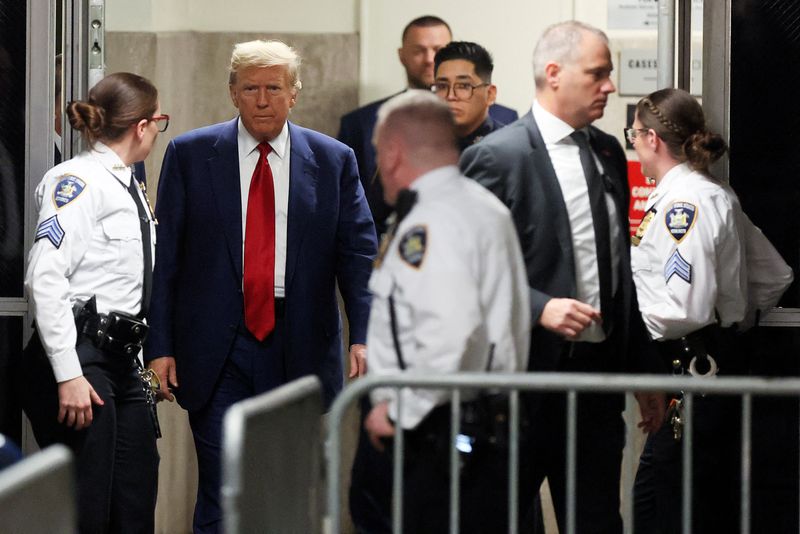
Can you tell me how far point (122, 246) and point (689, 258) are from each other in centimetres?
154

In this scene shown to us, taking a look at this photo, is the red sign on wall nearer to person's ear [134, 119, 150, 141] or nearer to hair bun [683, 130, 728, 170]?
hair bun [683, 130, 728, 170]

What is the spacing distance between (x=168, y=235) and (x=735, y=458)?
169 centimetres

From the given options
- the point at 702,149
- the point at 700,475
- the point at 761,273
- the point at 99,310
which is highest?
the point at 702,149

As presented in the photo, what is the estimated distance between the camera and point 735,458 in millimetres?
4035

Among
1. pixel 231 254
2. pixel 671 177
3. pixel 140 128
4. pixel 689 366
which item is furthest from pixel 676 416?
pixel 140 128

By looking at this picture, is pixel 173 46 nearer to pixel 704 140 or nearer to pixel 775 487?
pixel 704 140

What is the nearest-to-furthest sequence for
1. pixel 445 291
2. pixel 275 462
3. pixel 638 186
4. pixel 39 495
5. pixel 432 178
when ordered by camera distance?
pixel 39 495 → pixel 275 462 → pixel 445 291 → pixel 432 178 → pixel 638 186

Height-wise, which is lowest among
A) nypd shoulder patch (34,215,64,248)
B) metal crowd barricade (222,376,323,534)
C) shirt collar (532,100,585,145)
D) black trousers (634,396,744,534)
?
black trousers (634,396,744,534)

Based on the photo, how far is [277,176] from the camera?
13.1 feet

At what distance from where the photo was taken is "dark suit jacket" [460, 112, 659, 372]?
3.38 m

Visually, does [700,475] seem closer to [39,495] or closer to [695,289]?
[695,289]

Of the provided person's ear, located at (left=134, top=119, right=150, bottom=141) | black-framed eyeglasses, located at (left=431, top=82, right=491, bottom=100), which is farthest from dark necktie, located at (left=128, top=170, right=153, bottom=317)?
black-framed eyeglasses, located at (left=431, top=82, right=491, bottom=100)

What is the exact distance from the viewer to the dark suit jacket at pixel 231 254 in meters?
3.99

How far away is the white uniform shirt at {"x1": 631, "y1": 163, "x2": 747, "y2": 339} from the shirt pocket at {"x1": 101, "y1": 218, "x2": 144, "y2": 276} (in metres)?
1.38
